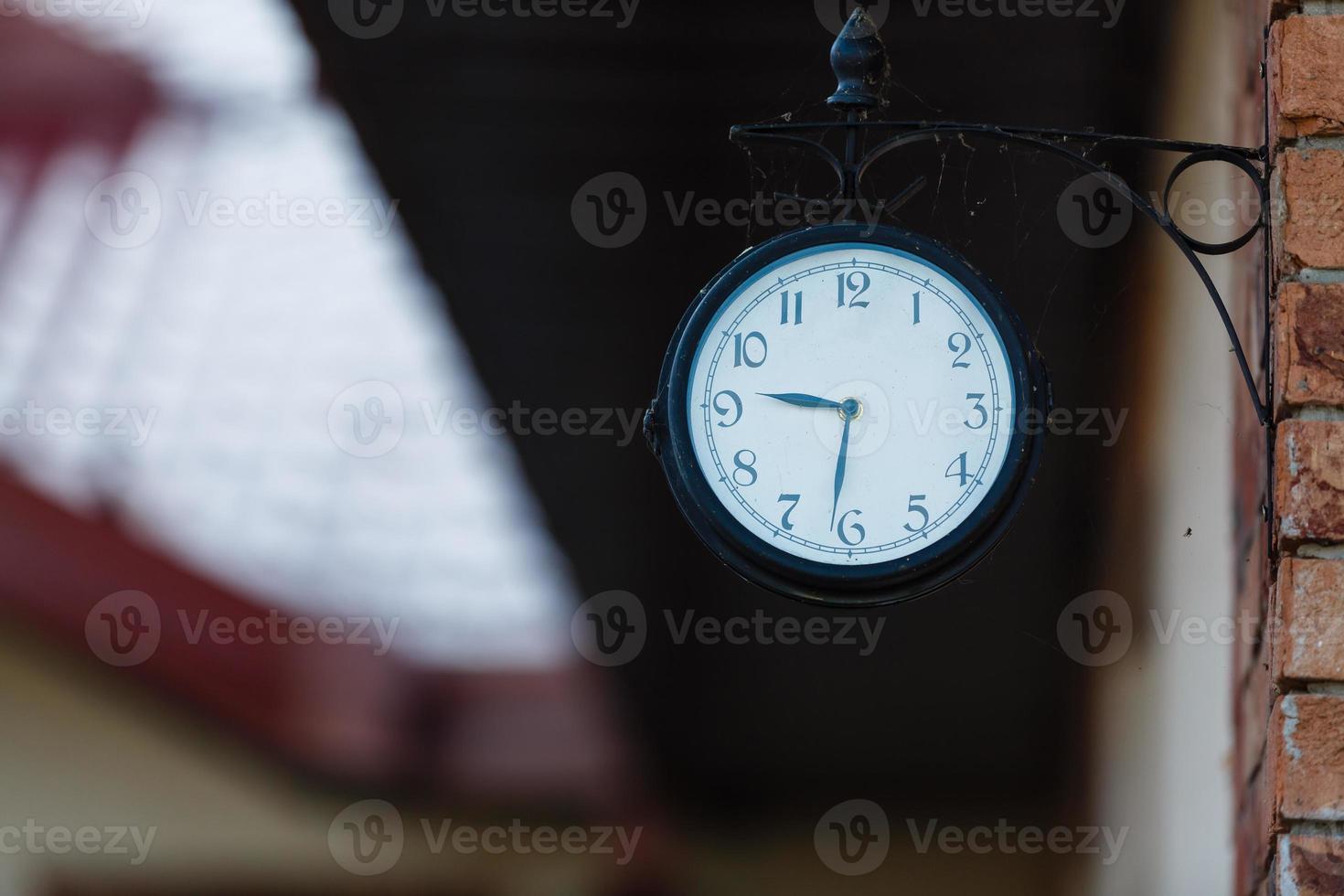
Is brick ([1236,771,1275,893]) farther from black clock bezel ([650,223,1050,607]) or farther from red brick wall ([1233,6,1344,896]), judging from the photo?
black clock bezel ([650,223,1050,607])

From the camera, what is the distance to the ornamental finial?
1.96 metres

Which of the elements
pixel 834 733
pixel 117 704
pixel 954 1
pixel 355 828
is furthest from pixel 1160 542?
pixel 117 704

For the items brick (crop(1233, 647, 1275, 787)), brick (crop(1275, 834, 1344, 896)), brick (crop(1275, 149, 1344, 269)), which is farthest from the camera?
brick (crop(1233, 647, 1275, 787))

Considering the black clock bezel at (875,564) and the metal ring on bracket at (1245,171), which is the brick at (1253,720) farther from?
the metal ring on bracket at (1245,171)

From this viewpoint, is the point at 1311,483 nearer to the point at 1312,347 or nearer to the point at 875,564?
the point at 1312,347

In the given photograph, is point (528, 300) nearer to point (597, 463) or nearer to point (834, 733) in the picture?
point (597, 463)

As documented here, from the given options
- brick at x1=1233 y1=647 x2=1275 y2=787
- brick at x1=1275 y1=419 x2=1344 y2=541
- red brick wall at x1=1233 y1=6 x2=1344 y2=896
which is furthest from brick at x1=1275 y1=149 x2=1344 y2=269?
brick at x1=1233 y1=647 x2=1275 y2=787

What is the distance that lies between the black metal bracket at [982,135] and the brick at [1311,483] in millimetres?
72

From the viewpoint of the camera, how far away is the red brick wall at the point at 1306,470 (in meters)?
1.67

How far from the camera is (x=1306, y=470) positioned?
1724 mm

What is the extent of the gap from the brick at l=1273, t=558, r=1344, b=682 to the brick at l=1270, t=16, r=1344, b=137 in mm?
484

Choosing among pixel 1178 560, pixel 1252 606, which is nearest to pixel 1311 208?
pixel 1252 606

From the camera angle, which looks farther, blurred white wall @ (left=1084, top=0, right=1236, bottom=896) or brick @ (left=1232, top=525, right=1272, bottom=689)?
blurred white wall @ (left=1084, top=0, right=1236, bottom=896)

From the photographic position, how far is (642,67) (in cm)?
381
